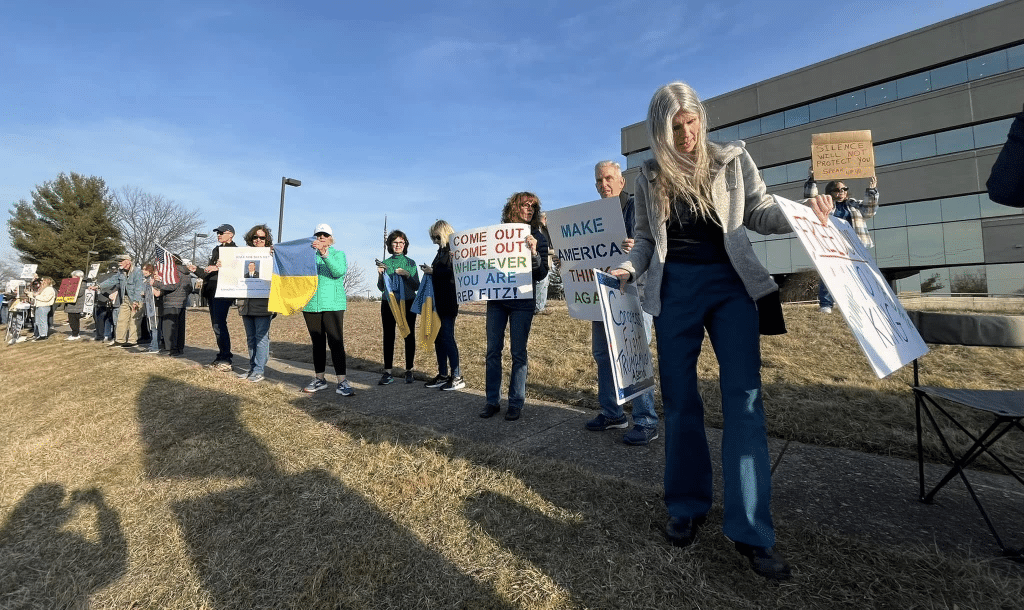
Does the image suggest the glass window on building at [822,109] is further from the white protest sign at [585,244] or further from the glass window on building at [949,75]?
the white protest sign at [585,244]

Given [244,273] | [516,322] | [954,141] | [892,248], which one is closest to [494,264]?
[516,322]

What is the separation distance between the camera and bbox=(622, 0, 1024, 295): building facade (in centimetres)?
1933

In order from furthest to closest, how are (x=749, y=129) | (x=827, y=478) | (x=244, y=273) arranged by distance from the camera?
(x=749, y=129)
(x=244, y=273)
(x=827, y=478)

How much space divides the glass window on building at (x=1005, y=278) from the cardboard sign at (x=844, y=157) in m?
19.1

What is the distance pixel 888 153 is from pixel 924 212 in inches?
131

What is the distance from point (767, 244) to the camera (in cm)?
2491

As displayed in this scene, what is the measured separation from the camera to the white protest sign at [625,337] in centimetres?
211

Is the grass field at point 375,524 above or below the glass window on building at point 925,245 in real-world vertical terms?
below

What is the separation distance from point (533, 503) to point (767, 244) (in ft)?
87.5

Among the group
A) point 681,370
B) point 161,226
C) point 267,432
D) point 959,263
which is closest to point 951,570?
point 681,370

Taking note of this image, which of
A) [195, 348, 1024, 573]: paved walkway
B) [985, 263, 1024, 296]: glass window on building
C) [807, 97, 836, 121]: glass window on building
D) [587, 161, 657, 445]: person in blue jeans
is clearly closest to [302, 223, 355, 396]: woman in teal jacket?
[195, 348, 1024, 573]: paved walkway

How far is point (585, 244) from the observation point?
368cm

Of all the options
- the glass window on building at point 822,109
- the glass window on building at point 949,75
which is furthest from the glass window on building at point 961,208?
the glass window on building at point 822,109

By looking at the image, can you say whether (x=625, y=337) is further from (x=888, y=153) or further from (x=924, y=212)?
(x=888, y=153)
